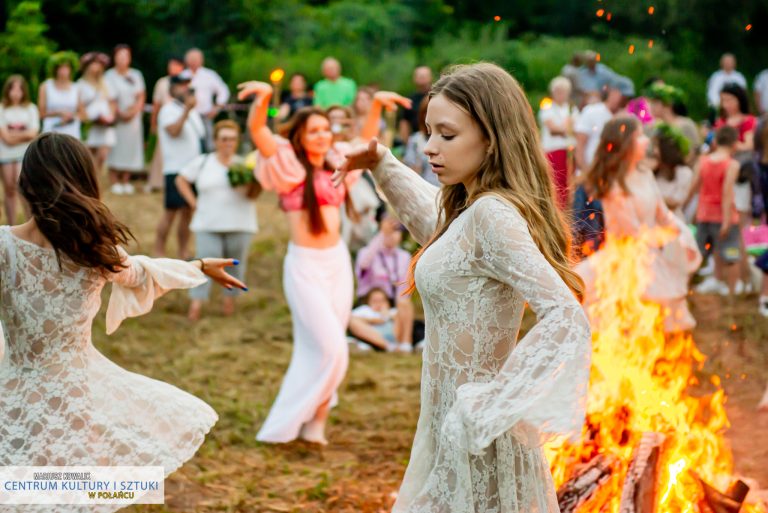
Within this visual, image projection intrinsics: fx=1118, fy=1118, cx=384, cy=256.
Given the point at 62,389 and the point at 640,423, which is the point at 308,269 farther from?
the point at 62,389

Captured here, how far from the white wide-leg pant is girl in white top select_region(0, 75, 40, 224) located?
6754 millimetres

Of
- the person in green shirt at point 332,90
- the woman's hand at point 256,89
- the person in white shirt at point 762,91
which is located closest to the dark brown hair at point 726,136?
the person in white shirt at point 762,91

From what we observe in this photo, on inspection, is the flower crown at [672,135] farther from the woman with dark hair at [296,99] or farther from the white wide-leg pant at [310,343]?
the woman with dark hair at [296,99]

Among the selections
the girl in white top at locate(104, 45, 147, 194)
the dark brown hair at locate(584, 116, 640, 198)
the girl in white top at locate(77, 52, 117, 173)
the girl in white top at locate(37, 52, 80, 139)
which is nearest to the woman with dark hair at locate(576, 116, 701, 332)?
the dark brown hair at locate(584, 116, 640, 198)

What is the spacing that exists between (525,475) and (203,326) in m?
7.85

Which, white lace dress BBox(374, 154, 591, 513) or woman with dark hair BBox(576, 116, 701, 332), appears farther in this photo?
woman with dark hair BBox(576, 116, 701, 332)

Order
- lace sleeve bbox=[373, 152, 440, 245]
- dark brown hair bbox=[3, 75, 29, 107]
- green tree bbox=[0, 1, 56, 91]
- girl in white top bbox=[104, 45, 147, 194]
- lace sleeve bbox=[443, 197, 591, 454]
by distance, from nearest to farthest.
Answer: lace sleeve bbox=[443, 197, 591, 454]
lace sleeve bbox=[373, 152, 440, 245]
dark brown hair bbox=[3, 75, 29, 107]
girl in white top bbox=[104, 45, 147, 194]
green tree bbox=[0, 1, 56, 91]

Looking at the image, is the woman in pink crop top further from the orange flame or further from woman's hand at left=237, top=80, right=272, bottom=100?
the orange flame

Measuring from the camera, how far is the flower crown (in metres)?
10.5

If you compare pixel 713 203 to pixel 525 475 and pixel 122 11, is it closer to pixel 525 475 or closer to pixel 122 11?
pixel 525 475

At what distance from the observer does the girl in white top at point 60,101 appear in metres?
14.5

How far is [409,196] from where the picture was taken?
13.5ft

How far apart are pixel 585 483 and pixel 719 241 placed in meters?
6.96

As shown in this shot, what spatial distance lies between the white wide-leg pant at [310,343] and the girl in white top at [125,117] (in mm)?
10194
